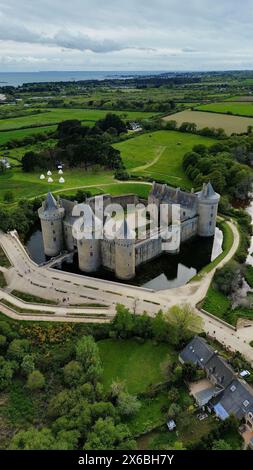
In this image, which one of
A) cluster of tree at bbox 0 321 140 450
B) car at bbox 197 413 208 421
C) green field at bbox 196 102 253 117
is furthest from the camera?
green field at bbox 196 102 253 117

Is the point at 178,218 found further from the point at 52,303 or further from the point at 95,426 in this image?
the point at 95,426

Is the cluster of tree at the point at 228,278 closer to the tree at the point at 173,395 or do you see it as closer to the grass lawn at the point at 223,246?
the grass lawn at the point at 223,246

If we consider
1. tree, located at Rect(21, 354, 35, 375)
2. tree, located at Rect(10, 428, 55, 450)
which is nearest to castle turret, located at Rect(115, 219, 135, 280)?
tree, located at Rect(21, 354, 35, 375)

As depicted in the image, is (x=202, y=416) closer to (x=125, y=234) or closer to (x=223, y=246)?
(x=125, y=234)

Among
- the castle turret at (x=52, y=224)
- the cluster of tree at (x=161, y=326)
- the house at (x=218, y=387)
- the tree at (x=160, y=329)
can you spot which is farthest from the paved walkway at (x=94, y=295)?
the castle turret at (x=52, y=224)

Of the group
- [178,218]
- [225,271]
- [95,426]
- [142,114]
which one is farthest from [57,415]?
[142,114]

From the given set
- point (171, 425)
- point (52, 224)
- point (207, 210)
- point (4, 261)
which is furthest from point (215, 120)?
point (171, 425)

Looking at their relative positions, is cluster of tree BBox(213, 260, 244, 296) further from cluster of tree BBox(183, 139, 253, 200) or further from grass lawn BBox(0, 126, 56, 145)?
grass lawn BBox(0, 126, 56, 145)
